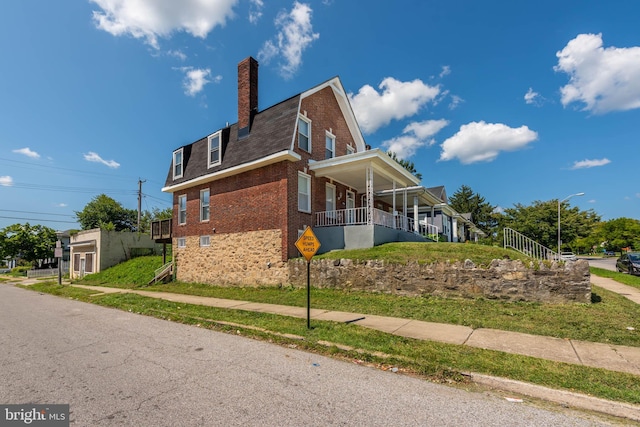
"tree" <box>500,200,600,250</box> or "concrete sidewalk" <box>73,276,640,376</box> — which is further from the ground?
"tree" <box>500,200,600,250</box>

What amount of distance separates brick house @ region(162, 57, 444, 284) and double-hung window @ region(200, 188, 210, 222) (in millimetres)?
57

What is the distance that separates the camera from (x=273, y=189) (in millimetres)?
14797

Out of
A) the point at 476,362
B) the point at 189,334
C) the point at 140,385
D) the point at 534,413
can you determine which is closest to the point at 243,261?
the point at 189,334

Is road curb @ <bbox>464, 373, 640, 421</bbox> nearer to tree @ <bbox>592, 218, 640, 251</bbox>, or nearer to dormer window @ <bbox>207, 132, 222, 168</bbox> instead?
dormer window @ <bbox>207, 132, 222, 168</bbox>

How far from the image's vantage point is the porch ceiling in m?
14.2

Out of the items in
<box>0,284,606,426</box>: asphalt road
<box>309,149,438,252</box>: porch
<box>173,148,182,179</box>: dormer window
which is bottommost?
<box>0,284,606,426</box>: asphalt road

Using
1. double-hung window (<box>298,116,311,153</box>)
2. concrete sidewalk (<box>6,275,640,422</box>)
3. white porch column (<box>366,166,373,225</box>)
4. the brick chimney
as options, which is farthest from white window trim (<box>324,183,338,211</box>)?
concrete sidewalk (<box>6,275,640,422</box>)

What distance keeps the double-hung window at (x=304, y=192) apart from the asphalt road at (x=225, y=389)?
9.22 metres

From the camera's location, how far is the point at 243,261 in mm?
15609

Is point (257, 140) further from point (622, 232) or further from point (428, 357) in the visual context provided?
point (622, 232)

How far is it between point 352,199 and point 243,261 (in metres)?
7.46

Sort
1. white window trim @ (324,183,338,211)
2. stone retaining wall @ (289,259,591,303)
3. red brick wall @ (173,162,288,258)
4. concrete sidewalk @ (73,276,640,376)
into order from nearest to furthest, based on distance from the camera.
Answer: concrete sidewalk @ (73,276,640,376) → stone retaining wall @ (289,259,591,303) → red brick wall @ (173,162,288,258) → white window trim @ (324,183,338,211)

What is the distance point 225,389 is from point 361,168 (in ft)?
Answer: 39.7

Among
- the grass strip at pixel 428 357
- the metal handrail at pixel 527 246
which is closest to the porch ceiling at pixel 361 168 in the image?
the metal handrail at pixel 527 246
